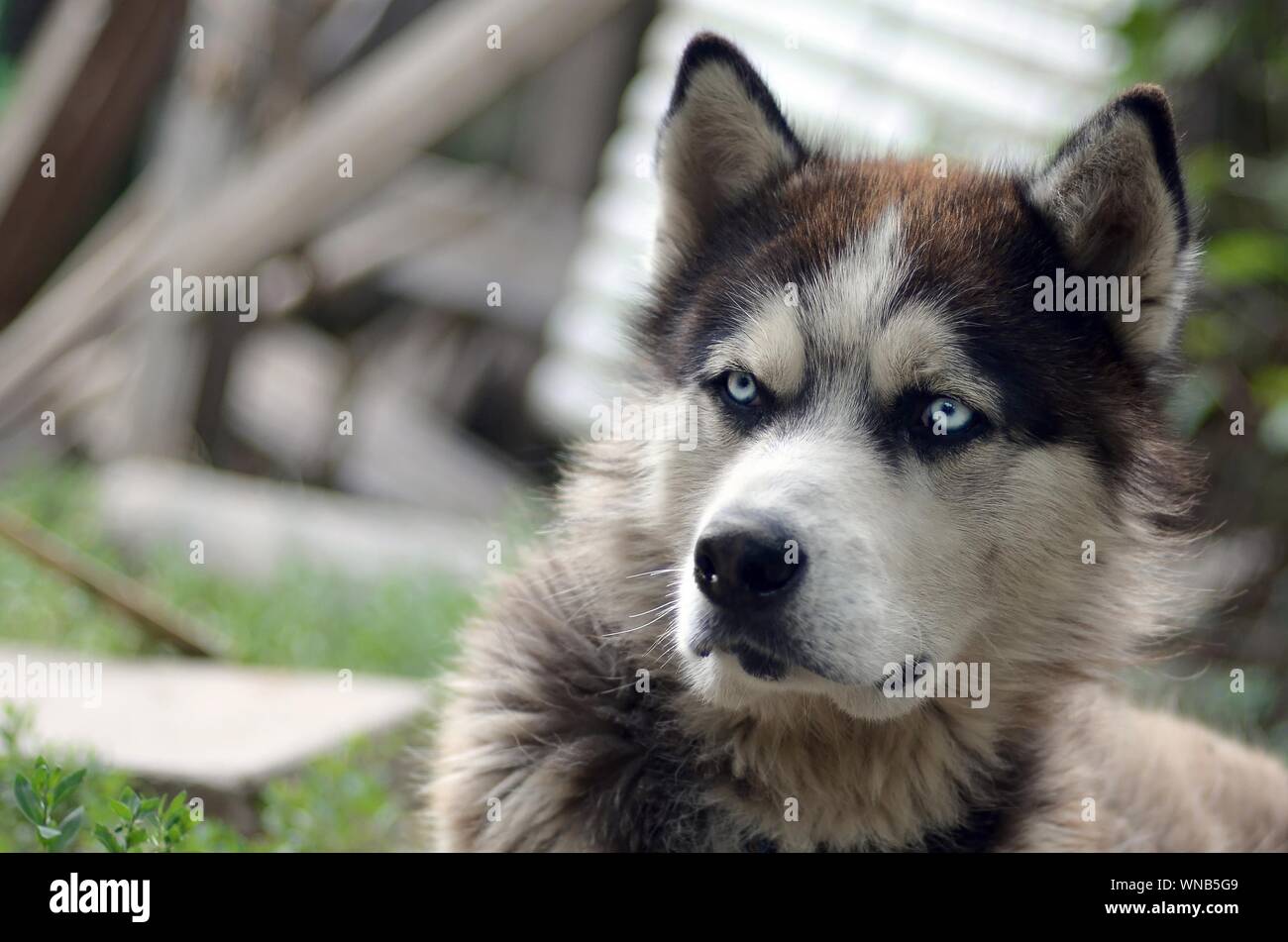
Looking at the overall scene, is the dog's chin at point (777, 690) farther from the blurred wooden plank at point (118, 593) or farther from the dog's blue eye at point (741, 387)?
the blurred wooden plank at point (118, 593)

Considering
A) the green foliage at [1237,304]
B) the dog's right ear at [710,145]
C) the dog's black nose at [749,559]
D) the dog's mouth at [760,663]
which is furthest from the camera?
the green foliage at [1237,304]

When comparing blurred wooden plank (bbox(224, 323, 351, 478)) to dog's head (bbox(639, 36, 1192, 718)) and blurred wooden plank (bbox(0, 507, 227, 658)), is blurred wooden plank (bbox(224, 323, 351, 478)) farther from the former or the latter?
dog's head (bbox(639, 36, 1192, 718))

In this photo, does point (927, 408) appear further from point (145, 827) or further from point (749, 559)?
point (145, 827)

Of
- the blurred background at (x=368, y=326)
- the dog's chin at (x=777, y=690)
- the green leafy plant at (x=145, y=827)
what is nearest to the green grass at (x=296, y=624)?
the blurred background at (x=368, y=326)

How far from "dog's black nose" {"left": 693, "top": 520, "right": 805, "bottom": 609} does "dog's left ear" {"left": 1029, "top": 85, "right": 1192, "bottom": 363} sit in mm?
1159

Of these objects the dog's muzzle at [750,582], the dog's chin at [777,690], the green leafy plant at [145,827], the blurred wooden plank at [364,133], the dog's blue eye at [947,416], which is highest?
the blurred wooden plank at [364,133]

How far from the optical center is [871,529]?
8.84 ft

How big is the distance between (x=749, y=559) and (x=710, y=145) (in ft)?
4.57

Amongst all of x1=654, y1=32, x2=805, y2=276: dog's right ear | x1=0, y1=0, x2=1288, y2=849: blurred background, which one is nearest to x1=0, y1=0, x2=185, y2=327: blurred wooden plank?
x1=0, y1=0, x2=1288, y2=849: blurred background

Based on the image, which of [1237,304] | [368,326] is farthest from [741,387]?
[368,326]

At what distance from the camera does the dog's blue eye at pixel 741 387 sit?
3049 millimetres

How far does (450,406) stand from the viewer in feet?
28.9
